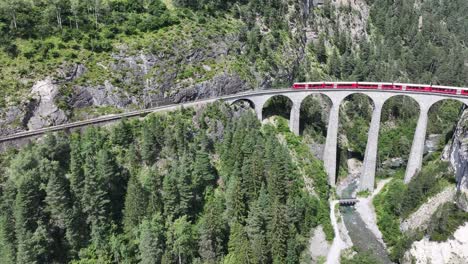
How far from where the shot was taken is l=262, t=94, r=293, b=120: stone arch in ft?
326

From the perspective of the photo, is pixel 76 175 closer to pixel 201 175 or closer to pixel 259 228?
pixel 201 175

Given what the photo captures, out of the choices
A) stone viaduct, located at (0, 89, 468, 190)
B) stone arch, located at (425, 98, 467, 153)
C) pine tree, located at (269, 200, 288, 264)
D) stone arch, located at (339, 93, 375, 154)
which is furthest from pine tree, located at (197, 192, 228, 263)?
stone arch, located at (339, 93, 375, 154)

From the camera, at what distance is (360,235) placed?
80812 millimetres

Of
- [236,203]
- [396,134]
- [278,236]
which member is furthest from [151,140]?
[396,134]

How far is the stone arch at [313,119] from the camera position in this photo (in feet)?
334

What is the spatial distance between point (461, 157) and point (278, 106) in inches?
1696

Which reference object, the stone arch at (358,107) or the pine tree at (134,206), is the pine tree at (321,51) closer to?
the stone arch at (358,107)

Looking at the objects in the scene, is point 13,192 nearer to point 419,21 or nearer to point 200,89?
point 200,89

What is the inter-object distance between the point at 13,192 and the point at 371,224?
67.0m

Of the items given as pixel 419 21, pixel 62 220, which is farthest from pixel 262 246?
pixel 419 21

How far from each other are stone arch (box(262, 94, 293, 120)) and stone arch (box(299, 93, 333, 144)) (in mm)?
4183

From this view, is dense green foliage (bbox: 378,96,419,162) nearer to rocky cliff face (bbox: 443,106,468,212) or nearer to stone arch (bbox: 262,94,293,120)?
rocky cliff face (bbox: 443,106,468,212)

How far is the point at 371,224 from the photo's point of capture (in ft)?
275

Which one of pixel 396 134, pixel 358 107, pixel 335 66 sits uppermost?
pixel 335 66
